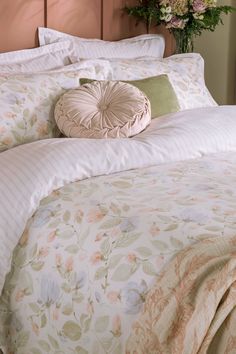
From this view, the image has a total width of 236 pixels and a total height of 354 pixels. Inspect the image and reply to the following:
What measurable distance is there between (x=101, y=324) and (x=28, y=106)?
1.07m

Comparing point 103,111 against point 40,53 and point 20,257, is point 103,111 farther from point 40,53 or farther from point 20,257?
point 20,257

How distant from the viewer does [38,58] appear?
2.84 meters

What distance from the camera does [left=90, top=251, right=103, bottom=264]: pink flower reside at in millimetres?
1635

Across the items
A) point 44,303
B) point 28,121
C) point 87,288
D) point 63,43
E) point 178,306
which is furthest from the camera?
point 63,43

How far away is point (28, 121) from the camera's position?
7.75ft

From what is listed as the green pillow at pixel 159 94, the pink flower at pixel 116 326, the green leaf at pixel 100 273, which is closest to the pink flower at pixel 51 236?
the green leaf at pixel 100 273

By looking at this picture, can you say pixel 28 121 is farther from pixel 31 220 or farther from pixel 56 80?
pixel 31 220

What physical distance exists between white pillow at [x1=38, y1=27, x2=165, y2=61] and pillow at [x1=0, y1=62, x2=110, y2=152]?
0.49 m

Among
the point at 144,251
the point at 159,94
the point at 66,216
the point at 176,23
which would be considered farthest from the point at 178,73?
the point at 144,251

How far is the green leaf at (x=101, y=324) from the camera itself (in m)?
1.55

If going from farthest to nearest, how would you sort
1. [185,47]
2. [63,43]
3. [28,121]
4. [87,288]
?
[185,47]
[63,43]
[28,121]
[87,288]

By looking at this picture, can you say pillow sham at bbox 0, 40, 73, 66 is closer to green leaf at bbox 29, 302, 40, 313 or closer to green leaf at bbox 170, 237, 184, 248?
green leaf at bbox 29, 302, 40, 313

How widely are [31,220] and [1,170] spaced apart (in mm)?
213

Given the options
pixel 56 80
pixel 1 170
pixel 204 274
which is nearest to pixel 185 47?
pixel 56 80
